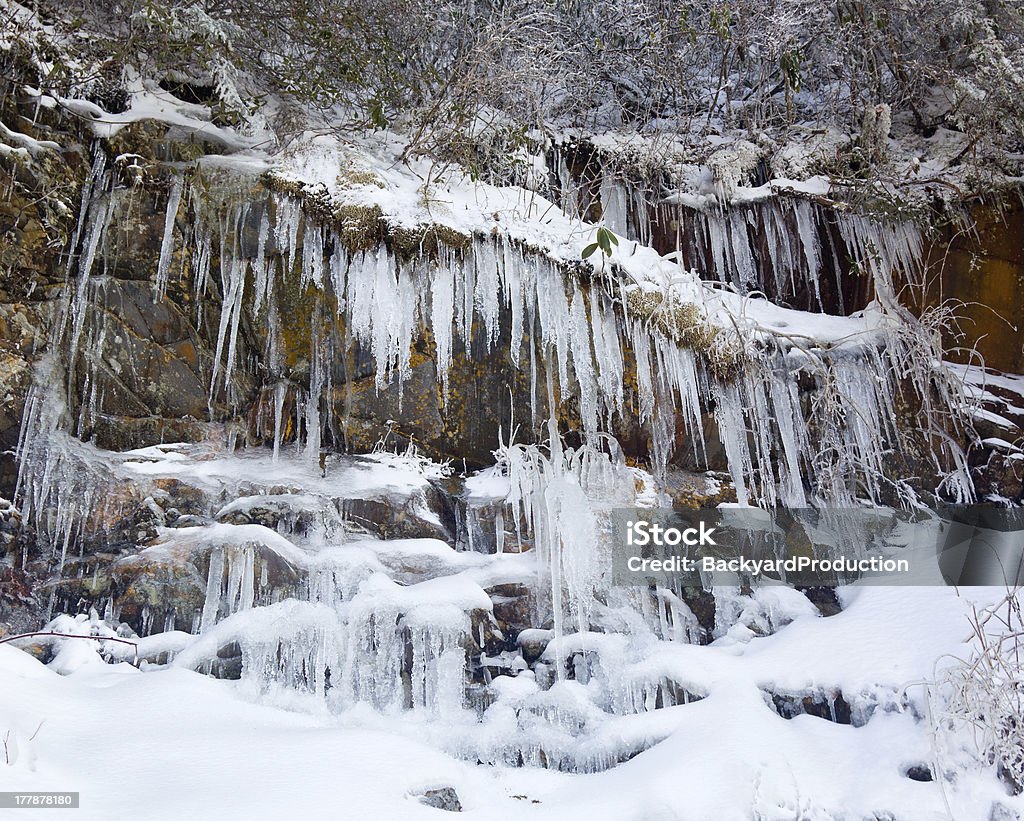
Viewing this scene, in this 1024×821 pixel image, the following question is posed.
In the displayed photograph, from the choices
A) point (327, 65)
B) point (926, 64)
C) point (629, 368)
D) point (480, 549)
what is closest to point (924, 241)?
point (926, 64)

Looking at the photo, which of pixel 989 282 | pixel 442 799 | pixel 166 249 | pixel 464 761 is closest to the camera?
pixel 442 799

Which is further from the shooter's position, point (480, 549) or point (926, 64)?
point (926, 64)

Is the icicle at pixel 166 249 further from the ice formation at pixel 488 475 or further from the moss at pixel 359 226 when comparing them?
the moss at pixel 359 226

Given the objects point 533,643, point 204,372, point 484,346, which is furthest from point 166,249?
point 533,643

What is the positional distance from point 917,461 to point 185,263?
18.1ft

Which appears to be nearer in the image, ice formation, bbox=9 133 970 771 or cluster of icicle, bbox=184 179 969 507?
ice formation, bbox=9 133 970 771

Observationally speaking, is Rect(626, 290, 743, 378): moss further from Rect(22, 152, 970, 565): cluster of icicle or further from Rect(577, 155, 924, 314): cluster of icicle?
Rect(577, 155, 924, 314): cluster of icicle

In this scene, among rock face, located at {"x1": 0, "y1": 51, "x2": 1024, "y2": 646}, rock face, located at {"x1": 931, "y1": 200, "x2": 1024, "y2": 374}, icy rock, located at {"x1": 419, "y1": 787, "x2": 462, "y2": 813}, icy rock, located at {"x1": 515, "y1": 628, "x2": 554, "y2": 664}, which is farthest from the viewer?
rock face, located at {"x1": 931, "y1": 200, "x2": 1024, "y2": 374}

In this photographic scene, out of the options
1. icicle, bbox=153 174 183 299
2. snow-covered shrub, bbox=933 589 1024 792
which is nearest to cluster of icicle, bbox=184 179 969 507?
icicle, bbox=153 174 183 299

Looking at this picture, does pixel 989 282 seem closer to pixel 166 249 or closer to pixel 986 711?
pixel 986 711

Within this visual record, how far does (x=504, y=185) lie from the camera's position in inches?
251

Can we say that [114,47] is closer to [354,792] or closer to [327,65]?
[327,65]

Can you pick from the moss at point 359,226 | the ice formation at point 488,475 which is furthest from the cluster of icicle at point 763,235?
the moss at point 359,226

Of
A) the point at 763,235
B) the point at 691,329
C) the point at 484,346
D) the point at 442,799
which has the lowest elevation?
the point at 442,799
